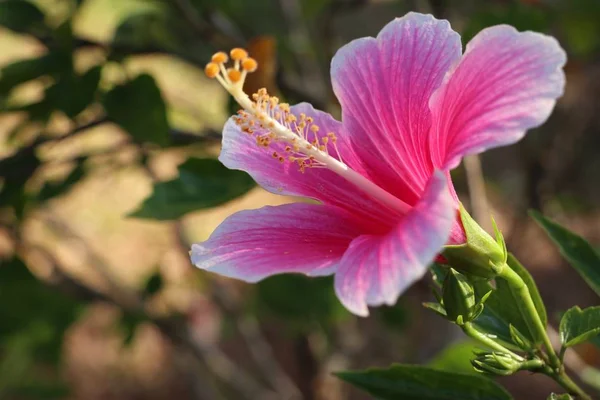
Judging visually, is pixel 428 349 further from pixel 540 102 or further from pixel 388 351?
pixel 540 102

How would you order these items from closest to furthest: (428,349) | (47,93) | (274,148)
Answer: (274,148), (47,93), (428,349)

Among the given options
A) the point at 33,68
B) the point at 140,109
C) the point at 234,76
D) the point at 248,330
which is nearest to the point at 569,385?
the point at 234,76

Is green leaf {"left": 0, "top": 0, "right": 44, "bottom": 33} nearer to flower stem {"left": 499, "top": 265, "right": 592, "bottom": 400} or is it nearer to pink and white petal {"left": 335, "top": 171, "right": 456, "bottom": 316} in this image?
pink and white petal {"left": 335, "top": 171, "right": 456, "bottom": 316}

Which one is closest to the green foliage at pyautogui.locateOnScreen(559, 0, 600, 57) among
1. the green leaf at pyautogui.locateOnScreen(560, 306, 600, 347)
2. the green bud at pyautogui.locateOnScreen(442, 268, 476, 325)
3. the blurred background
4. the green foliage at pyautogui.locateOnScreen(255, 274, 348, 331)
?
the blurred background

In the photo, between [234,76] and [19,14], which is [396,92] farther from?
[19,14]

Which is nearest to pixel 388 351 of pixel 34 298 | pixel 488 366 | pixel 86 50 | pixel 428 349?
pixel 428 349

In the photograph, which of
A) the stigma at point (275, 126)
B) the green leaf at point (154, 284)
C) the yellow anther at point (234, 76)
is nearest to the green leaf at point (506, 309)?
the stigma at point (275, 126)

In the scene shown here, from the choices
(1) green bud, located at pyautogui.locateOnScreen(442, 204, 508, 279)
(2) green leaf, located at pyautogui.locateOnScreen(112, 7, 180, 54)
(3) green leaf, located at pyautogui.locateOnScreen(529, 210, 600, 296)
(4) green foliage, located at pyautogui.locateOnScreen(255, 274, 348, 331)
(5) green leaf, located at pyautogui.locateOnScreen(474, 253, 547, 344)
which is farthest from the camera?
(4) green foliage, located at pyautogui.locateOnScreen(255, 274, 348, 331)
